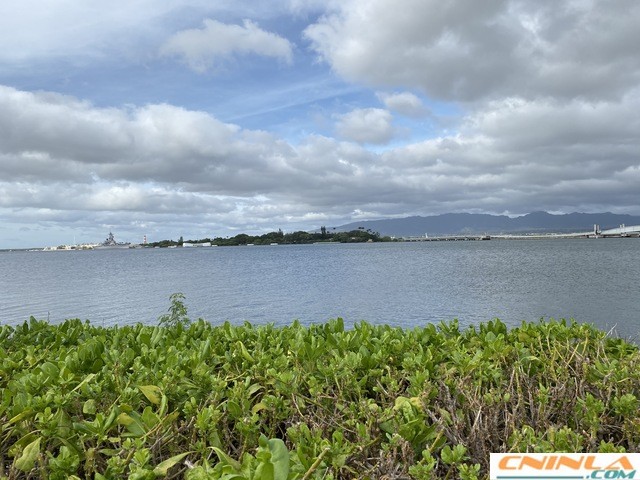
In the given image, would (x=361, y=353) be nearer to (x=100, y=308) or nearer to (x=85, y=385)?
(x=85, y=385)

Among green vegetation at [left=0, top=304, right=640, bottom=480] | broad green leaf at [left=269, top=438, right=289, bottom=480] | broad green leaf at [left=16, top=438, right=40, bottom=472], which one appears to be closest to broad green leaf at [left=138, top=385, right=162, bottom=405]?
green vegetation at [left=0, top=304, right=640, bottom=480]

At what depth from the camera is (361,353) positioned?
11.5 ft

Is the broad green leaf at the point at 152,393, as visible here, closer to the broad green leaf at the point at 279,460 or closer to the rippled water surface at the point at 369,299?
the broad green leaf at the point at 279,460

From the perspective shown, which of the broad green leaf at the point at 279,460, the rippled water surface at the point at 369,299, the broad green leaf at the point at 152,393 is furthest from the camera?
the rippled water surface at the point at 369,299

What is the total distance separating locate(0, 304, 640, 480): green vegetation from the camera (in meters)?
2.41

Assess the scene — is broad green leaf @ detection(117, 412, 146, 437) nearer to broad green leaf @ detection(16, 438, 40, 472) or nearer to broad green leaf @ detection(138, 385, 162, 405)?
broad green leaf @ detection(138, 385, 162, 405)

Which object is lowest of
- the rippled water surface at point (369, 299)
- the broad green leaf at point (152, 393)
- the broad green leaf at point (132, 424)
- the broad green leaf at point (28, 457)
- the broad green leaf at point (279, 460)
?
the rippled water surface at point (369, 299)

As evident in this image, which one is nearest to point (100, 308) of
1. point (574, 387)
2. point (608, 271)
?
point (574, 387)

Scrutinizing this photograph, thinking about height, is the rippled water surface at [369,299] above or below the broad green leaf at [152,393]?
below

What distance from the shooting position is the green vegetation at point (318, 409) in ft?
7.90

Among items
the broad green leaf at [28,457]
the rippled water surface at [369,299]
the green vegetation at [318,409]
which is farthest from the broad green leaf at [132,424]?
the rippled water surface at [369,299]

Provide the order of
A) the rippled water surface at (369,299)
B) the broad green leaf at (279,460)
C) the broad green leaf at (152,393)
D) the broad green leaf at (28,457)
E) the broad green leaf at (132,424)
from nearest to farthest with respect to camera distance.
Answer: the broad green leaf at (279,460) → the broad green leaf at (28,457) → the broad green leaf at (132,424) → the broad green leaf at (152,393) → the rippled water surface at (369,299)

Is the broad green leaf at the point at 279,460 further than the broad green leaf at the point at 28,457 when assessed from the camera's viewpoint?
No

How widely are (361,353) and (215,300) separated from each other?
41.7m
